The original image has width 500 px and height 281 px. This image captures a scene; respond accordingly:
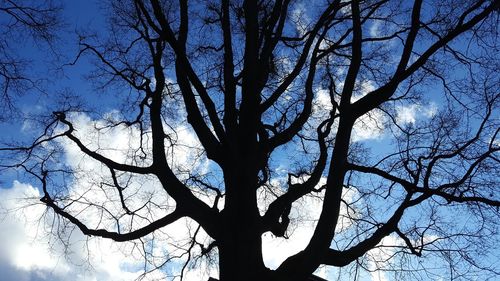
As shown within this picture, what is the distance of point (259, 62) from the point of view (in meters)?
7.35

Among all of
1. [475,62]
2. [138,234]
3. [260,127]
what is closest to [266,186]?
[260,127]

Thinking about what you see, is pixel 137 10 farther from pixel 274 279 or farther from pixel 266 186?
pixel 274 279

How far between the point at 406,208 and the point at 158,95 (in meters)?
4.54

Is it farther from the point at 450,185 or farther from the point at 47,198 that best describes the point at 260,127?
the point at 47,198

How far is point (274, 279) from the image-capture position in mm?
5484

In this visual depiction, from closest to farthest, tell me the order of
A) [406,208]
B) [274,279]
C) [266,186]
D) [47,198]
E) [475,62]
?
1. [274,279]
2. [406,208]
3. [47,198]
4. [475,62]
5. [266,186]

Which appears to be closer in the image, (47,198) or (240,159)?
(240,159)

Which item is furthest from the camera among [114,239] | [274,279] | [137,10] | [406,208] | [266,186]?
[266,186]

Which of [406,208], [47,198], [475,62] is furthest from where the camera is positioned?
[475,62]

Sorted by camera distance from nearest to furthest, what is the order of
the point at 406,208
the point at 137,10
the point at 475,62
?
1. the point at 406,208
2. the point at 475,62
3. the point at 137,10

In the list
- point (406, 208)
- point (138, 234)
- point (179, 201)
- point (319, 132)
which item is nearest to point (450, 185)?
point (406, 208)

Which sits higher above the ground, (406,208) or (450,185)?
(450,185)

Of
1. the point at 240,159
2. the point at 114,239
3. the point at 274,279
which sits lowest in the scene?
the point at 274,279

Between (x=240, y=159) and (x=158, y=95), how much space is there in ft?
7.90
